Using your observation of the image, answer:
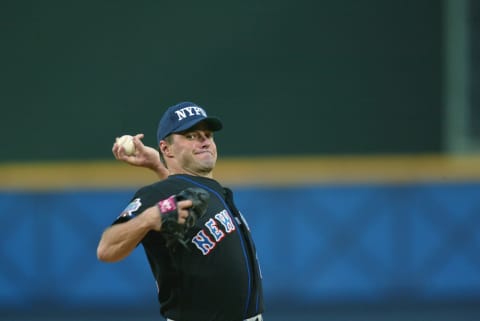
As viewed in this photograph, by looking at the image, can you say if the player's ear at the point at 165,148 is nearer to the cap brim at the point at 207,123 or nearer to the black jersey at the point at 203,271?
the cap brim at the point at 207,123

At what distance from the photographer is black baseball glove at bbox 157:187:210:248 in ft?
12.3

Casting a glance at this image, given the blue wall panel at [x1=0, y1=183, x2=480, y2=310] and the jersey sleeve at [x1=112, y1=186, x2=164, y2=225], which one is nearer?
the jersey sleeve at [x1=112, y1=186, x2=164, y2=225]

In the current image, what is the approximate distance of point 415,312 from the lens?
920 centimetres

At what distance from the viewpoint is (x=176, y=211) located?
12.3ft

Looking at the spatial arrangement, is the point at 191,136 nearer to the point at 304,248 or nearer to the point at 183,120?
the point at 183,120

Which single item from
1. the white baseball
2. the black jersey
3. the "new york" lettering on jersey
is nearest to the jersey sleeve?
the black jersey

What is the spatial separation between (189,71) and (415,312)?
4144mm

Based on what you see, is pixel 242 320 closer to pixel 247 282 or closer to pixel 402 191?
pixel 247 282

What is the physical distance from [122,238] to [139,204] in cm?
32

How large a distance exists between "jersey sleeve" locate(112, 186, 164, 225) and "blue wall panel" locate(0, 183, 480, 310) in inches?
209

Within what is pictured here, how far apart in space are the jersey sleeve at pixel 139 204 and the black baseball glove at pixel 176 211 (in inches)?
7.7

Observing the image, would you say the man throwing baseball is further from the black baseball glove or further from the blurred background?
the blurred background

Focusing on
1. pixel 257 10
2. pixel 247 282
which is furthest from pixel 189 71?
pixel 247 282

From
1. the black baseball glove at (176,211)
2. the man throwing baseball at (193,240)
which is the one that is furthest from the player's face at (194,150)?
the black baseball glove at (176,211)
